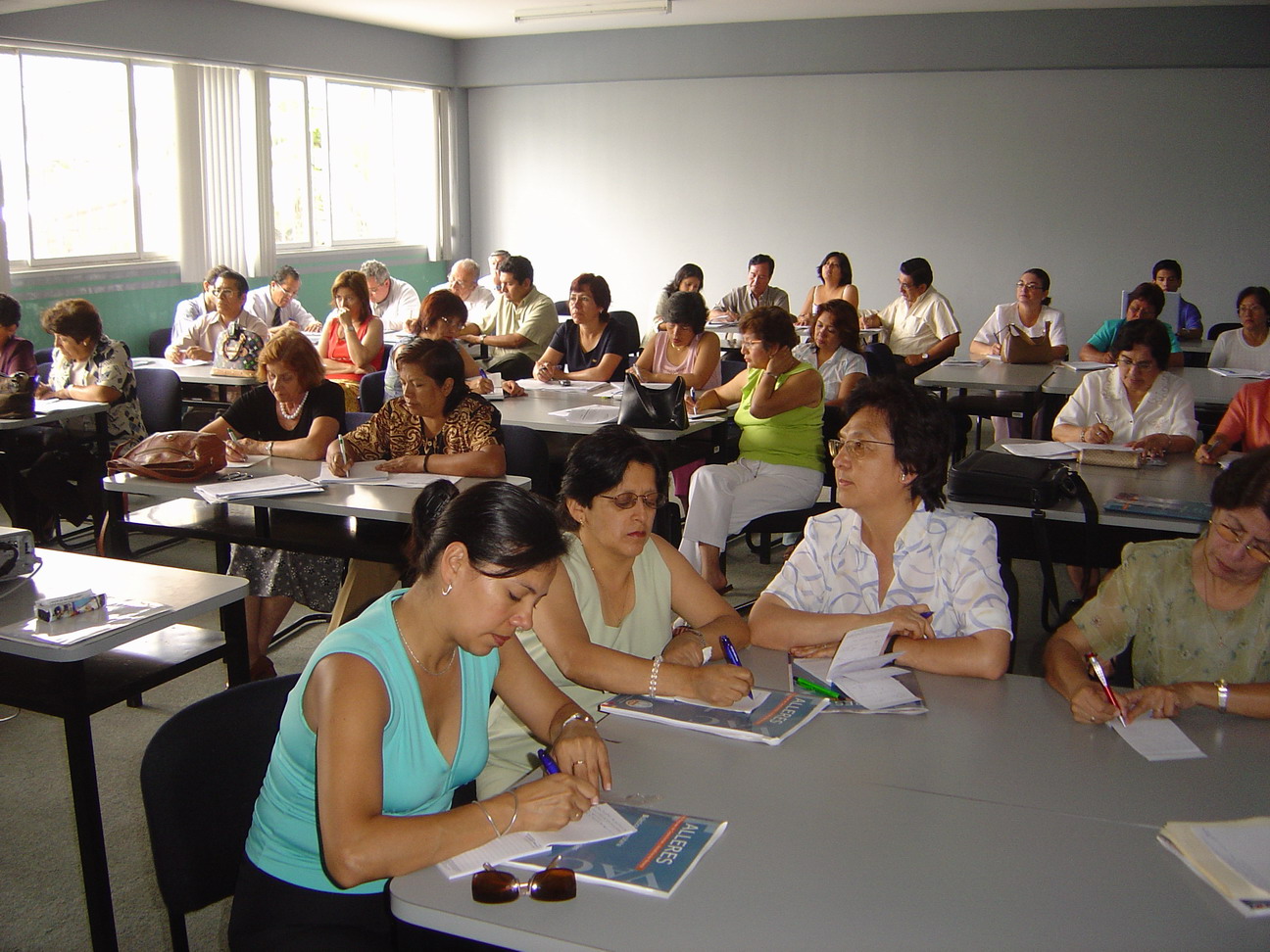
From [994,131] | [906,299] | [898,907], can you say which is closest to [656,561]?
[898,907]

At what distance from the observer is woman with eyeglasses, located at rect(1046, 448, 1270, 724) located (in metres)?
2.03

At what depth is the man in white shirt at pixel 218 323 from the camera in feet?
23.1

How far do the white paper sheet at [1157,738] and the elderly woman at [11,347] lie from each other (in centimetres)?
573

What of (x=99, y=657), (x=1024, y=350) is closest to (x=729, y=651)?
(x=99, y=657)

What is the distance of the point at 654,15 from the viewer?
982 cm

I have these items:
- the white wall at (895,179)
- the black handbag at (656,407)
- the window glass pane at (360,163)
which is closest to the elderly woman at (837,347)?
the black handbag at (656,407)

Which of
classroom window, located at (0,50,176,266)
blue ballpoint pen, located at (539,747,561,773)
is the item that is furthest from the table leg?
classroom window, located at (0,50,176,266)

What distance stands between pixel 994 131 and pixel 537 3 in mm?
4325

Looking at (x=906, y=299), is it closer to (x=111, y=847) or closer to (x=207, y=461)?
(x=207, y=461)

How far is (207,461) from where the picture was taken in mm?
3742

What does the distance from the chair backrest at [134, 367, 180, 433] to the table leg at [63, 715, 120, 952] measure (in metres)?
3.62

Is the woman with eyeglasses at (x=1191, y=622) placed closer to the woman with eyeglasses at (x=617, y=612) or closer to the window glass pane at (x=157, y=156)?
the woman with eyeglasses at (x=617, y=612)

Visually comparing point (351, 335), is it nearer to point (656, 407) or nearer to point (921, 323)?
point (656, 407)

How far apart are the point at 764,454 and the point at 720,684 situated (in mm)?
2811
